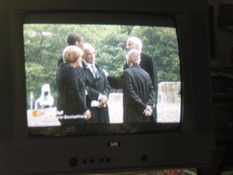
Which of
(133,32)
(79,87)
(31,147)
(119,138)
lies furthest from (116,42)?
(31,147)

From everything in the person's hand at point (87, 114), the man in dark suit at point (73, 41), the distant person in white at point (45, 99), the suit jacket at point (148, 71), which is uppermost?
the man in dark suit at point (73, 41)

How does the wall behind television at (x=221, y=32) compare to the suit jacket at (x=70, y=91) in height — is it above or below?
above

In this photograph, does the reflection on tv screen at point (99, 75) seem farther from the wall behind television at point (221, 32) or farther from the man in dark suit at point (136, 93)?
the wall behind television at point (221, 32)

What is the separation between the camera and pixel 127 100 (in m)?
1.40

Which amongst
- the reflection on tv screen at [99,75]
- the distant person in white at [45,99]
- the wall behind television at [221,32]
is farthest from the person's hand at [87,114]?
the wall behind television at [221,32]

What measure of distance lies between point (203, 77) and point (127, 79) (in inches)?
11.2

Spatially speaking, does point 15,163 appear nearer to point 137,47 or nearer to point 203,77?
point 137,47

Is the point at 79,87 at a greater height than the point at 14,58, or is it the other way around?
the point at 14,58

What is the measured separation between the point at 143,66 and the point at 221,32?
729mm

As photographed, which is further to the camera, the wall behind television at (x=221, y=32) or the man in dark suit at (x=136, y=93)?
the wall behind television at (x=221, y=32)

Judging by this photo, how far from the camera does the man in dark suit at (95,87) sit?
1369 mm

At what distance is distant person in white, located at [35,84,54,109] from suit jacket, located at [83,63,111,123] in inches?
5.1

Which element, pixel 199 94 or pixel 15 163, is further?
pixel 199 94

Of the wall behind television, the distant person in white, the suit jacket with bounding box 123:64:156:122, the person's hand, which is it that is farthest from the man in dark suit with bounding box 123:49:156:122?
the wall behind television
